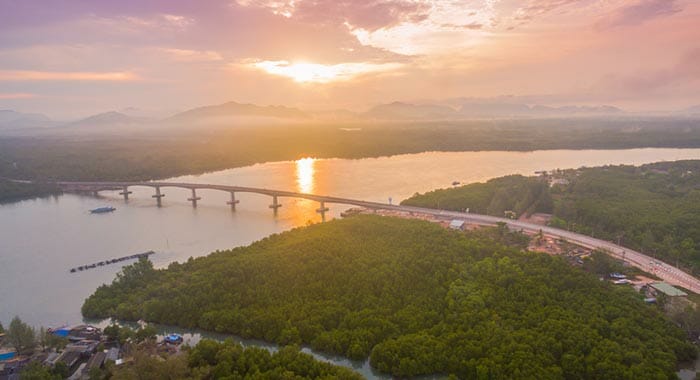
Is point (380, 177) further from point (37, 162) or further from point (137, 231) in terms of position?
point (37, 162)

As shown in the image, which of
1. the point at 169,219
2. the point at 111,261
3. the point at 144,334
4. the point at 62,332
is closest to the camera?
the point at 144,334

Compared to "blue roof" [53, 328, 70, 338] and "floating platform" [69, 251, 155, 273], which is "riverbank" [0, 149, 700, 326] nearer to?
"floating platform" [69, 251, 155, 273]

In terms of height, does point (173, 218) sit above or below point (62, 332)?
above

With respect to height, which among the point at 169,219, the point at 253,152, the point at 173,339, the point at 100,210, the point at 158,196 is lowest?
the point at 173,339

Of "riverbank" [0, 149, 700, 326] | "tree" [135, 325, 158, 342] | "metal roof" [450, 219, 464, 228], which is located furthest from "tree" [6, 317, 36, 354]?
"metal roof" [450, 219, 464, 228]

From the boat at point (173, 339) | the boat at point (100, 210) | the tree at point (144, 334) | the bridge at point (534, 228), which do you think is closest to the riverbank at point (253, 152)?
the bridge at point (534, 228)

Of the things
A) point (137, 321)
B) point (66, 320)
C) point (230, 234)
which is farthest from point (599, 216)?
point (66, 320)

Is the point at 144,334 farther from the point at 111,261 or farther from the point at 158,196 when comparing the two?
the point at 158,196

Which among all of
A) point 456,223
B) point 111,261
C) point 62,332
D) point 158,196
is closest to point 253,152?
point 158,196
